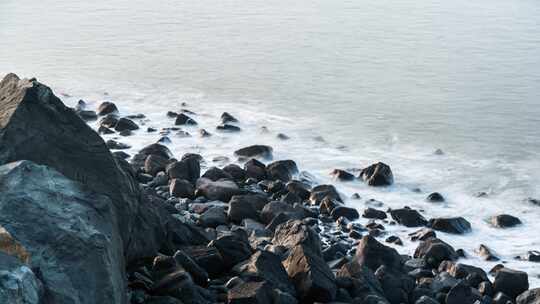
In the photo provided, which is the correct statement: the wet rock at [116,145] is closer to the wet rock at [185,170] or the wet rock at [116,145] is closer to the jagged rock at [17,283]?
the wet rock at [185,170]

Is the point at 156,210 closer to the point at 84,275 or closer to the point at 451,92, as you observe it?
the point at 84,275

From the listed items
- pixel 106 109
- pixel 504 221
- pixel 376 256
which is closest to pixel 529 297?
pixel 376 256

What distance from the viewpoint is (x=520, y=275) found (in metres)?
12.1

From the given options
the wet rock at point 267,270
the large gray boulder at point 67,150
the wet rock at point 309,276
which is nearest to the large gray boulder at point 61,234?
the large gray boulder at point 67,150

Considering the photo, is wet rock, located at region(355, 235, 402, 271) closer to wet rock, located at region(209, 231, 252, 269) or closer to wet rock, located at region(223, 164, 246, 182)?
wet rock, located at region(209, 231, 252, 269)

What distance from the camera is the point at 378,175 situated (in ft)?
55.7

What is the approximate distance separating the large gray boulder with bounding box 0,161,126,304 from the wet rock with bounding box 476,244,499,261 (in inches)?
320

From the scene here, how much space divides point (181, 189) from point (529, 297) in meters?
6.42

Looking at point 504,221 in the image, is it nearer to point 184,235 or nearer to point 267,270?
point 184,235

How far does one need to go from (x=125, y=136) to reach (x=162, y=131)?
1062 mm


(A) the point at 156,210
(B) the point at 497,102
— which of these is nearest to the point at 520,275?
(A) the point at 156,210

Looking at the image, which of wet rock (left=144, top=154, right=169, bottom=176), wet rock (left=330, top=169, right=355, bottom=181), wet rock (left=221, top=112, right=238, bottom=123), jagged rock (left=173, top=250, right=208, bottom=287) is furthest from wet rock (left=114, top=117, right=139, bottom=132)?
jagged rock (left=173, top=250, right=208, bottom=287)

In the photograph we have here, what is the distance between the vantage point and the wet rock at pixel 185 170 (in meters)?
15.6

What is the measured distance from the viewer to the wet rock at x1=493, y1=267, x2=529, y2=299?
12.0 meters
